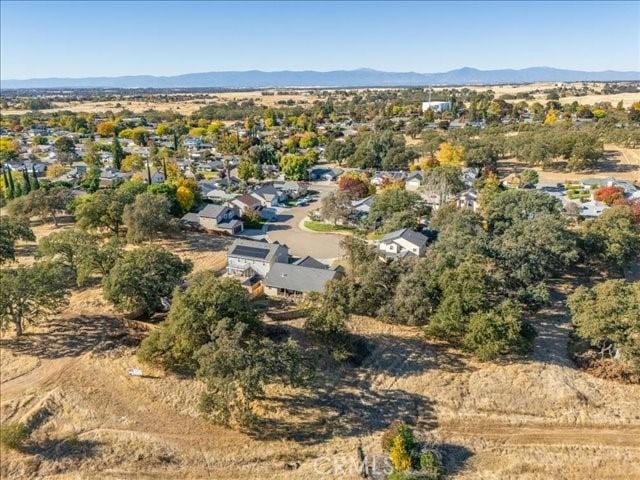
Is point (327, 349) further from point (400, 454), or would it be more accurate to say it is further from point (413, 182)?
point (413, 182)

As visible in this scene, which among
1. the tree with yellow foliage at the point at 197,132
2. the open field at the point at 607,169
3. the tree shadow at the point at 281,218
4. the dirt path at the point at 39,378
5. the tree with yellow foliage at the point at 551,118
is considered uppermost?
the tree with yellow foliage at the point at 551,118

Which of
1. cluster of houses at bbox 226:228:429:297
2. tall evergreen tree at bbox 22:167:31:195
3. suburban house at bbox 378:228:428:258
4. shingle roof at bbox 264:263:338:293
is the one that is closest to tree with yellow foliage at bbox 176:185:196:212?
cluster of houses at bbox 226:228:429:297

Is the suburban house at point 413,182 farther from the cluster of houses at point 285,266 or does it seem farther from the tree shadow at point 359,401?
the tree shadow at point 359,401

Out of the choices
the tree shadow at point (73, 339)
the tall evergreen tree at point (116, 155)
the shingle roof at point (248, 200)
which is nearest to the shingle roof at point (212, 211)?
the shingle roof at point (248, 200)

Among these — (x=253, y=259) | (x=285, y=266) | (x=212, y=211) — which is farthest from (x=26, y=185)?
(x=285, y=266)

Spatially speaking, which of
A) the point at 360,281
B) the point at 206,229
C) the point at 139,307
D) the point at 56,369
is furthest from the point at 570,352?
the point at 206,229

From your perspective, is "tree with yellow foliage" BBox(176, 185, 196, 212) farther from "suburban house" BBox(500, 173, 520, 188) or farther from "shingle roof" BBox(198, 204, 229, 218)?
"suburban house" BBox(500, 173, 520, 188)

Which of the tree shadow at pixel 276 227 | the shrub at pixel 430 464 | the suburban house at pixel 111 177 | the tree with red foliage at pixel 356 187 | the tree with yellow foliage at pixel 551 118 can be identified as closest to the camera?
the shrub at pixel 430 464
